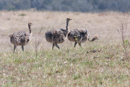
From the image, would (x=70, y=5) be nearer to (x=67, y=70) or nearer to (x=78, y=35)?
(x=78, y=35)

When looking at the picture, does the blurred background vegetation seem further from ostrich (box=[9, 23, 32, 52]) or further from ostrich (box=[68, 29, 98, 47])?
ostrich (box=[9, 23, 32, 52])

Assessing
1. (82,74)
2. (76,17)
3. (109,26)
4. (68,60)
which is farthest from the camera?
(76,17)

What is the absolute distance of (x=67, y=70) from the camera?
6.18m

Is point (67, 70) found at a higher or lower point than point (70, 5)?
lower

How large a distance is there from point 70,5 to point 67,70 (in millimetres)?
58575

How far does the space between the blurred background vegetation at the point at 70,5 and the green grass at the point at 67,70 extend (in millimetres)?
53338

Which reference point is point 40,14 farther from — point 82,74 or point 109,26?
point 82,74

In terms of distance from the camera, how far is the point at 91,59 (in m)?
6.96

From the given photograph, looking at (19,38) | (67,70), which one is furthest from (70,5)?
(67,70)

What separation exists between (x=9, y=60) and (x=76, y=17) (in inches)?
842

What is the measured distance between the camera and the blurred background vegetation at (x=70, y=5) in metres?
60.6

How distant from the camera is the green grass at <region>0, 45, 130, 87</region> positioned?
212 inches

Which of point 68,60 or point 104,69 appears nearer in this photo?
point 104,69

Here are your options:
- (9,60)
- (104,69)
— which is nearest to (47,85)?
(104,69)
